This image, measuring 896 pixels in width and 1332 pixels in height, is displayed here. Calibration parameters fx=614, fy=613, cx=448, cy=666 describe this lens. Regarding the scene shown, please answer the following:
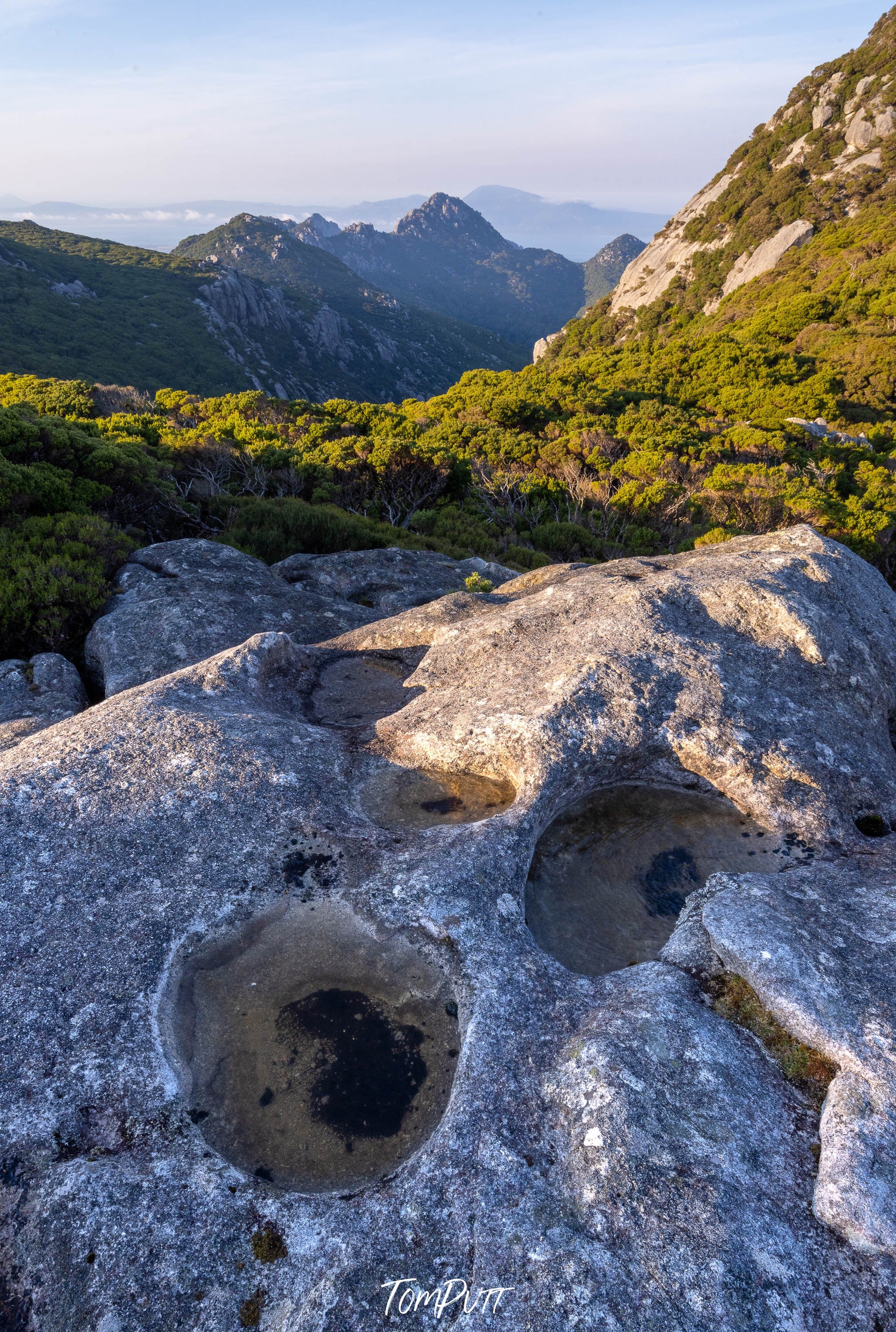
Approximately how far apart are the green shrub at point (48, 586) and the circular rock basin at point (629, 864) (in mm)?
14483

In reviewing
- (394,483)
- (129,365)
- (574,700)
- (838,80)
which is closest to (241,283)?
(129,365)

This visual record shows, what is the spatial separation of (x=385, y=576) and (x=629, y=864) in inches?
555

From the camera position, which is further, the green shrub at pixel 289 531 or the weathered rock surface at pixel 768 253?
the weathered rock surface at pixel 768 253

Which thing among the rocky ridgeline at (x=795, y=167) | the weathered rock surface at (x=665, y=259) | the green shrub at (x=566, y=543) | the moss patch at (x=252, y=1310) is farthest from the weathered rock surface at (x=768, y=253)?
the moss patch at (x=252, y=1310)

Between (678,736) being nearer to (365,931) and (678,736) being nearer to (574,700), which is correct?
(574,700)

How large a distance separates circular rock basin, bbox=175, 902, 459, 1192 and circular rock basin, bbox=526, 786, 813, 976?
2.31 m

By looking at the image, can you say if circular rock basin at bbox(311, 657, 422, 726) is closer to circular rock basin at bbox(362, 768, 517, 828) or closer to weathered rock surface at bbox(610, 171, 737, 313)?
circular rock basin at bbox(362, 768, 517, 828)

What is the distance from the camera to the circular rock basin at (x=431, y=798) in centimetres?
1070

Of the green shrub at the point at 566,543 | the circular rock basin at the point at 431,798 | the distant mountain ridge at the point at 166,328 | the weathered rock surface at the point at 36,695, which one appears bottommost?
the green shrub at the point at 566,543

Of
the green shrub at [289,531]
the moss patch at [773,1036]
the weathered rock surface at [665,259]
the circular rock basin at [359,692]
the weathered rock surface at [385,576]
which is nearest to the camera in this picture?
the moss patch at [773,1036]

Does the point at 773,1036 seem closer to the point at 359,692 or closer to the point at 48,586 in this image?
the point at 359,692

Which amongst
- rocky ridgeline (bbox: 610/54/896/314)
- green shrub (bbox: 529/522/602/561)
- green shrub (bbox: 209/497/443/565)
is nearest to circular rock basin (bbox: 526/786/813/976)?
green shrub (bbox: 209/497/443/565)

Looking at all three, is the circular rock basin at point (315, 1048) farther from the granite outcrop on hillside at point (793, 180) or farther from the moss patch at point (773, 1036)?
the granite outcrop on hillside at point (793, 180)
